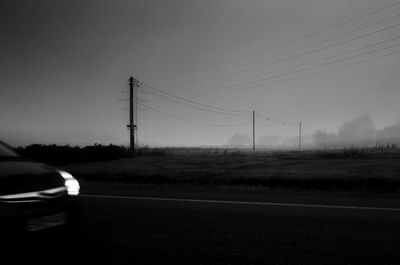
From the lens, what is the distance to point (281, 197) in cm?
908

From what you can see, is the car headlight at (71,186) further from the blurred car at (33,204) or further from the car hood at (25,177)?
the car hood at (25,177)

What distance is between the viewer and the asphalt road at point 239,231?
13.9 feet

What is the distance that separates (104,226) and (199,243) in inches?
70.8

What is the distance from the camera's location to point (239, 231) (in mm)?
5414

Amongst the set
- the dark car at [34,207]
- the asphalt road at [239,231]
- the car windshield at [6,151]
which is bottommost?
the asphalt road at [239,231]

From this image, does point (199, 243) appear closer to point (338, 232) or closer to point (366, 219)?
point (338, 232)

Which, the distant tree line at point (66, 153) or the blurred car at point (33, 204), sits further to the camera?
the distant tree line at point (66, 153)

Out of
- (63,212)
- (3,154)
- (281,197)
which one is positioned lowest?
(281,197)

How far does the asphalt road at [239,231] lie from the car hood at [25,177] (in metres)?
0.96

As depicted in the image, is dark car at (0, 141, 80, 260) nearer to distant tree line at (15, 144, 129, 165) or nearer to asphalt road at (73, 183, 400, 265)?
asphalt road at (73, 183, 400, 265)

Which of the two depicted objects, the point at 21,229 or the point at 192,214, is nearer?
the point at 21,229

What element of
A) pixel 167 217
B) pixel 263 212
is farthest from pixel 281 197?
pixel 167 217

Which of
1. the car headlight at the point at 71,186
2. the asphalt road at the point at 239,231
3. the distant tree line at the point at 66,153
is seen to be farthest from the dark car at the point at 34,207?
the distant tree line at the point at 66,153

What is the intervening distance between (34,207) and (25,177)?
1.36 feet
